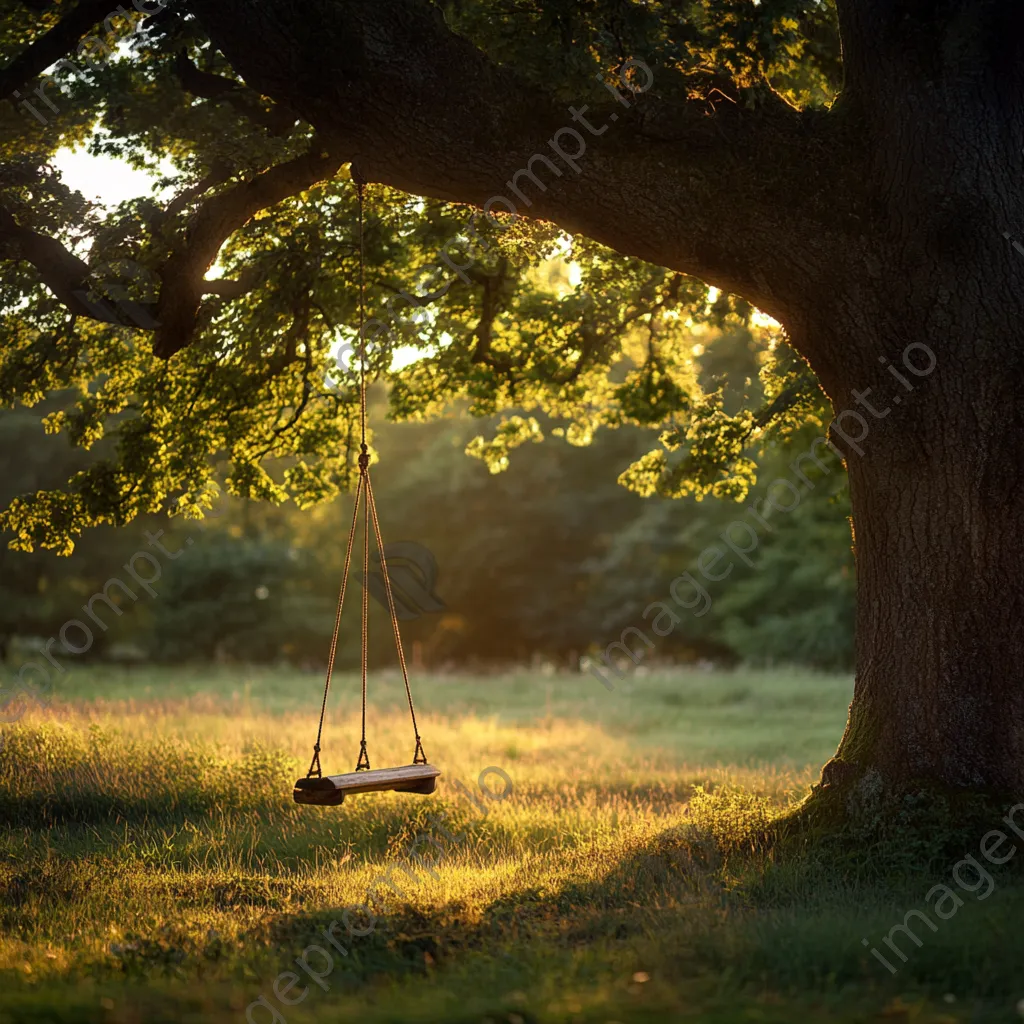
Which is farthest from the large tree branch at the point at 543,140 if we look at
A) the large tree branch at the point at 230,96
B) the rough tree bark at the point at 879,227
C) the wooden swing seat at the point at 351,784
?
the wooden swing seat at the point at 351,784

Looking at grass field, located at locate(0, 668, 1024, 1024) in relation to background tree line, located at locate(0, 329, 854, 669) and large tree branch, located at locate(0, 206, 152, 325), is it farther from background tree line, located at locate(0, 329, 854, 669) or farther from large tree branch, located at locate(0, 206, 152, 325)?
background tree line, located at locate(0, 329, 854, 669)

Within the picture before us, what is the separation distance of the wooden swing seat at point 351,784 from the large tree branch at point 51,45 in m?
5.54

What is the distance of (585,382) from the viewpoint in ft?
45.0

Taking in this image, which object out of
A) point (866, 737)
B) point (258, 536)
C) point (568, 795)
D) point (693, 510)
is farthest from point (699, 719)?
point (258, 536)

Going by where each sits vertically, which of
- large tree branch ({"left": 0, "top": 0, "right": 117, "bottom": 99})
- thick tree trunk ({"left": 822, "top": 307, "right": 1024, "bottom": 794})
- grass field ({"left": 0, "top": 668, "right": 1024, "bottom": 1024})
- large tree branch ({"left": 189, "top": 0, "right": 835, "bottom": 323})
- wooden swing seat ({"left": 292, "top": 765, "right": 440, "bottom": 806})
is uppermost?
large tree branch ({"left": 0, "top": 0, "right": 117, "bottom": 99})

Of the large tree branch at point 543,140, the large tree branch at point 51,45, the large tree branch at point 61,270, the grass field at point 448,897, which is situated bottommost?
the grass field at point 448,897

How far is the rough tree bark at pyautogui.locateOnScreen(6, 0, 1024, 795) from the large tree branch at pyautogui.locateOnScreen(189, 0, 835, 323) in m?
0.01

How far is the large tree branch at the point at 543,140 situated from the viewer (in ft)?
25.5

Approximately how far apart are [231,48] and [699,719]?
17715 millimetres

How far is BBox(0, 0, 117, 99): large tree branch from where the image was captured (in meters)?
8.65

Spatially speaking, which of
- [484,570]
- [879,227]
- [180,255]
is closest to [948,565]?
[879,227]

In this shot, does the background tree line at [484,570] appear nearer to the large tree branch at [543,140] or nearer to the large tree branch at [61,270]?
the large tree branch at [61,270]

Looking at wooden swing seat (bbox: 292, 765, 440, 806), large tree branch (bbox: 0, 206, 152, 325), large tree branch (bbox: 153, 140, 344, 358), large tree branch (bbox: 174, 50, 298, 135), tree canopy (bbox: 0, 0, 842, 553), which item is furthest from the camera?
large tree branch (bbox: 174, 50, 298, 135)

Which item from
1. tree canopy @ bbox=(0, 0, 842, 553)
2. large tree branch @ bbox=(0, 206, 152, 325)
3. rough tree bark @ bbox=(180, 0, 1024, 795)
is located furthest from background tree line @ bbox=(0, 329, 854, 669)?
rough tree bark @ bbox=(180, 0, 1024, 795)
